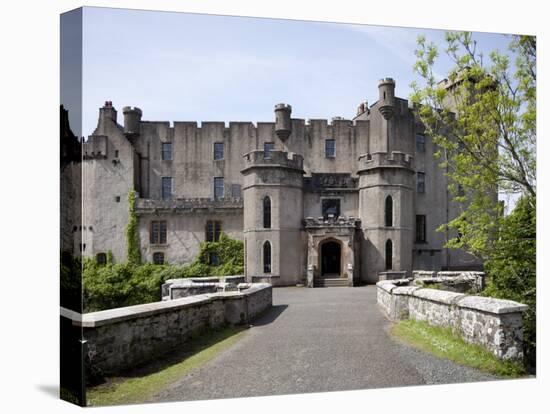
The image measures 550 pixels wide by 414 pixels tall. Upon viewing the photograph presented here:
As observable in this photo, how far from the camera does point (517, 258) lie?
9477mm

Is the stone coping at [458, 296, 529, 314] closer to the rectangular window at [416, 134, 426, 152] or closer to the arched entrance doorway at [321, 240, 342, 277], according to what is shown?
the arched entrance doorway at [321, 240, 342, 277]

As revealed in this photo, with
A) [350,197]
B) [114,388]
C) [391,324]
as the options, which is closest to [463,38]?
[391,324]

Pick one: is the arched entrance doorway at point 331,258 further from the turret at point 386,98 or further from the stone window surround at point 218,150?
the turret at point 386,98

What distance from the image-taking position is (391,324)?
1072 cm

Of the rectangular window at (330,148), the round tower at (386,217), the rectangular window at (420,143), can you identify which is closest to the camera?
the round tower at (386,217)

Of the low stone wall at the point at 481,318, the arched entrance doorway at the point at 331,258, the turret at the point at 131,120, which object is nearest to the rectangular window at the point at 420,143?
the arched entrance doorway at the point at 331,258

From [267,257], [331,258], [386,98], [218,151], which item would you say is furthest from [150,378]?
[386,98]

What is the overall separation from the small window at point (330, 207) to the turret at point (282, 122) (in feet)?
14.8

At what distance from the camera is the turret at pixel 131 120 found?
2577cm

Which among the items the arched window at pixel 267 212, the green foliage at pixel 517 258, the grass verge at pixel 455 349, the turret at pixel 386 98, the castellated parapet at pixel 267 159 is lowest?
the grass verge at pixel 455 349

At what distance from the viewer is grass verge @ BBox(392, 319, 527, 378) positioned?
7.49 m

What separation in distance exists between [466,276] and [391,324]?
23.9 ft
